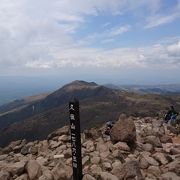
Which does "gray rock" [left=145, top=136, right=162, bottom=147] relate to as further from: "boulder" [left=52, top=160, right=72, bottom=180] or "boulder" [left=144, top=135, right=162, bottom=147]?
"boulder" [left=52, top=160, right=72, bottom=180]

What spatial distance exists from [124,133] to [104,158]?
3654 mm

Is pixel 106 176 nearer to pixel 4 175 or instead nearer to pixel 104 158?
pixel 104 158

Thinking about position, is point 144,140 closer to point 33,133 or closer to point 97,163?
point 97,163

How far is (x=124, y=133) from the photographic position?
76.3ft

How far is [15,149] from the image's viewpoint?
27.1m

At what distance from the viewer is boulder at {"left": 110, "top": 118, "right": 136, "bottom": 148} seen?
23.1 metres

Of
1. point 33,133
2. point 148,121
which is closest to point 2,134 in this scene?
point 33,133

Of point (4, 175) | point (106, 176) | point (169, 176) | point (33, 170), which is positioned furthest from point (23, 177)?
point (169, 176)

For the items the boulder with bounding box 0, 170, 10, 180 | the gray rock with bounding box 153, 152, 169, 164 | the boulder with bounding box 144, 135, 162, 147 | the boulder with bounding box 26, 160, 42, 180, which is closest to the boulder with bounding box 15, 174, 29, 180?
the boulder with bounding box 26, 160, 42, 180

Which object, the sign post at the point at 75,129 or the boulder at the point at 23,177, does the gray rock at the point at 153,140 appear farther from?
the sign post at the point at 75,129

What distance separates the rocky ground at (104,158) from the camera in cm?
1778

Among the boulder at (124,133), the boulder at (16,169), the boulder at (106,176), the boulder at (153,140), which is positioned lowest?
the boulder at (16,169)

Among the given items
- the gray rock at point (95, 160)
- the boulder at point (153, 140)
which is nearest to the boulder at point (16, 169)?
the gray rock at point (95, 160)

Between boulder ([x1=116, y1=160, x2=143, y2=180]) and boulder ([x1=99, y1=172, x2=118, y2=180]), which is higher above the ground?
boulder ([x1=116, y1=160, x2=143, y2=180])
